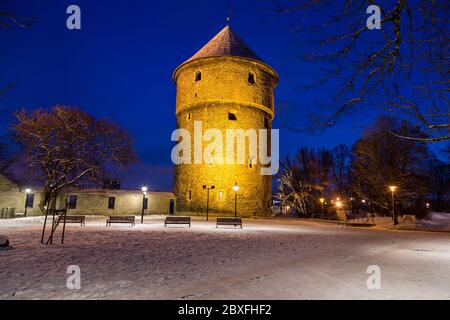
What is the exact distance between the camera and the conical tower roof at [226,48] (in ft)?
95.1

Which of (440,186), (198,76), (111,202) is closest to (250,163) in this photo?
(198,76)

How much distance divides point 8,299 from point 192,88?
26.9m

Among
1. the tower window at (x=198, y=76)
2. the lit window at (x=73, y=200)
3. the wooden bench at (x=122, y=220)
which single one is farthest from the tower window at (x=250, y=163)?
the lit window at (x=73, y=200)

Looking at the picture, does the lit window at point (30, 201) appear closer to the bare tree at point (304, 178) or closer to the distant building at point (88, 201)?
the distant building at point (88, 201)

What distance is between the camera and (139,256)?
7.68m

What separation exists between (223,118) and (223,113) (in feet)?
1.55

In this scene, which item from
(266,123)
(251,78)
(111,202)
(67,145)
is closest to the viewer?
(67,145)

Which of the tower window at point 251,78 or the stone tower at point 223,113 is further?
the tower window at point 251,78

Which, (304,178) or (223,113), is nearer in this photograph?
(223,113)

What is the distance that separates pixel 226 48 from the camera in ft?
96.6

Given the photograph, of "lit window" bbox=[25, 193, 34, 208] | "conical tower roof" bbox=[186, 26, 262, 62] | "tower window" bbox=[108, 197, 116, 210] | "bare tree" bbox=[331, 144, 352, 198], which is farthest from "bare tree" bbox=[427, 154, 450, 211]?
"lit window" bbox=[25, 193, 34, 208]

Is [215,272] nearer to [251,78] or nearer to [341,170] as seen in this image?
[251,78]

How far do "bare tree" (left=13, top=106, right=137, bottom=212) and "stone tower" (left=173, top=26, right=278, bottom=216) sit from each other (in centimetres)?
655

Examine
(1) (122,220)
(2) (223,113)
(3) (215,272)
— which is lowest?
(3) (215,272)
